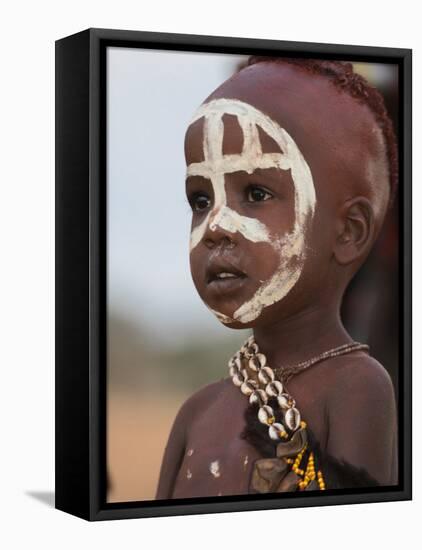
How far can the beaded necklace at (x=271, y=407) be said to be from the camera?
23.3ft

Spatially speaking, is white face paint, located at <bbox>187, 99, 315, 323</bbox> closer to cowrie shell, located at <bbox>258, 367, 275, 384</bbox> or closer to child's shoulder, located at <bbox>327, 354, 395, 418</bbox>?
cowrie shell, located at <bbox>258, 367, 275, 384</bbox>

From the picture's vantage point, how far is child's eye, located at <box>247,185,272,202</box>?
6996 millimetres

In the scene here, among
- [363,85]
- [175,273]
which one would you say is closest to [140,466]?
[175,273]

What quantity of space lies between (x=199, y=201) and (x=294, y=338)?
0.71 metres

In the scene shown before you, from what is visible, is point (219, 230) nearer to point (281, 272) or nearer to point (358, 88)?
point (281, 272)

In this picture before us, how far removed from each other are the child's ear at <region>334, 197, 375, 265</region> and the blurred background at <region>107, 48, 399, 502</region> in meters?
0.55

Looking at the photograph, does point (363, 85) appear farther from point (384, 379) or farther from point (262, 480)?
point (262, 480)

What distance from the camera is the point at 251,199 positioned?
700 centimetres

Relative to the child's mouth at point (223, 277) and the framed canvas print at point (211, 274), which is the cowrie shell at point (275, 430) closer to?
the framed canvas print at point (211, 274)

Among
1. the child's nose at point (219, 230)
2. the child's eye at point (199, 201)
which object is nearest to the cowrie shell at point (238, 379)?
the child's nose at point (219, 230)

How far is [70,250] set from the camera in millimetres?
7027

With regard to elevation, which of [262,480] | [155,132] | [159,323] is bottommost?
[262,480]

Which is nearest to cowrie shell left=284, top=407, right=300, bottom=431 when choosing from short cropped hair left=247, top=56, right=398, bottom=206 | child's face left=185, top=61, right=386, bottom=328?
child's face left=185, top=61, right=386, bottom=328

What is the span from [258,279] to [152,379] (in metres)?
0.61
